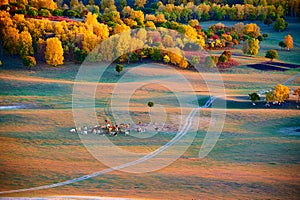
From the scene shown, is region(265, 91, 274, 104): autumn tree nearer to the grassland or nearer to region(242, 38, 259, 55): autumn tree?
the grassland

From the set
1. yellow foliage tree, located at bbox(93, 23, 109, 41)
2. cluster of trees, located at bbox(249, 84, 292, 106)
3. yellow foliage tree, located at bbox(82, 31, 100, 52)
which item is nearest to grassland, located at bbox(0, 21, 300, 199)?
cluster of trees, located at bbox(249, 84, 292, 106)

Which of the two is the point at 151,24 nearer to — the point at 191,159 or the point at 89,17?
the point at 89,17

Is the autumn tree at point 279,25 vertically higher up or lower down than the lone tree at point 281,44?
higher up

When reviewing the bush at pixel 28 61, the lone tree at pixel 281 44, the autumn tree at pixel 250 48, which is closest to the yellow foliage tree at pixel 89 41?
the bush at pixel 28 61

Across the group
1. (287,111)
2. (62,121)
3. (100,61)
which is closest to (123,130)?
(62,121)

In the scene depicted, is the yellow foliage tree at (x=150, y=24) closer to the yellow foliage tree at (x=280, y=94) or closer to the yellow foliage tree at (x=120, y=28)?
the yellow foliage tree at (x=120, y=28)
